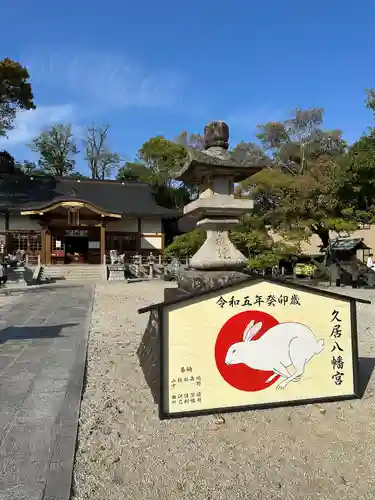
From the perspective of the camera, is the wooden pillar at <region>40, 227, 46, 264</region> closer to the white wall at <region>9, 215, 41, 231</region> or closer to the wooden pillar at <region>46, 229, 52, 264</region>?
the wooden pillar at <region>46, 229, 52, 264</region>

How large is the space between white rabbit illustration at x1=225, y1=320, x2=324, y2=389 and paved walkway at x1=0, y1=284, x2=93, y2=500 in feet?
5.51

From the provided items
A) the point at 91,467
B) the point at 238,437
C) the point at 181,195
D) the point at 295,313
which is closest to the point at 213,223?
the point at 295,313

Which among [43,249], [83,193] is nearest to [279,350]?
[43,249]

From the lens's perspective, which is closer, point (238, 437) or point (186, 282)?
point (238, 437)

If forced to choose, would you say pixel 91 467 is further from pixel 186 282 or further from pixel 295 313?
pixel 186 282

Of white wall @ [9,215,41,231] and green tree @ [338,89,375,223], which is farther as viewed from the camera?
white wall @ [9,215,41,231]

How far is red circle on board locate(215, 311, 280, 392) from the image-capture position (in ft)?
12.0

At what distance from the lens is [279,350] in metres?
3.77

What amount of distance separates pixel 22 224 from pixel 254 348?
25485 millimetres

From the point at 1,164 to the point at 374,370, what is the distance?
31.1m

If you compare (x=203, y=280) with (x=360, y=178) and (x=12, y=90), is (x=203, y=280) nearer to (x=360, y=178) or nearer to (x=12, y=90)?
(x=360, y=178)

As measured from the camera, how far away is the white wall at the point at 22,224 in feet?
84.7

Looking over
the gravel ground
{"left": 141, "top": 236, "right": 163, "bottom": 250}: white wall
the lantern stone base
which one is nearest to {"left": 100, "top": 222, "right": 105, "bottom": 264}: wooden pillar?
{"left": 141, "top": 236, "right": 163, "bottom": 250}: white wall

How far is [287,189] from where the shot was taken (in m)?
20.0
